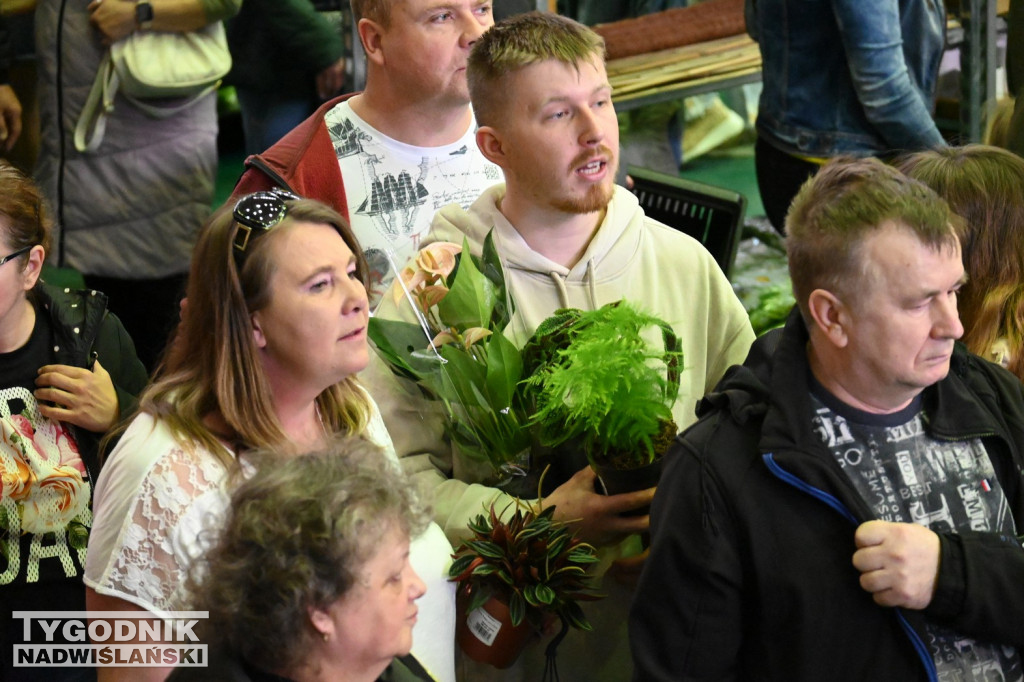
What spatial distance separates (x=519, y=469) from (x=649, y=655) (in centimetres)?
58

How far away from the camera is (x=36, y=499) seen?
2.54 metres

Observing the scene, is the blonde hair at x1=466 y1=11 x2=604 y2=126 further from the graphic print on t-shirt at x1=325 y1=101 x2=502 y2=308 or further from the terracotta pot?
the terracotta pot

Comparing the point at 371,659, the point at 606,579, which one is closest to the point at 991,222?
the point at 606,579

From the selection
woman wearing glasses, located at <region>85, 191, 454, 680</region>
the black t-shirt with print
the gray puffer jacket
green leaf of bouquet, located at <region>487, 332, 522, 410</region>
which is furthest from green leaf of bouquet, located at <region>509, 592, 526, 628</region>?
the gray puffer jacket

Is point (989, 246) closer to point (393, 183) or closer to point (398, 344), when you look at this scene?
point (398, 344)

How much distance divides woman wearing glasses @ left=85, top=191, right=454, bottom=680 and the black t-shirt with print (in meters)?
0.52

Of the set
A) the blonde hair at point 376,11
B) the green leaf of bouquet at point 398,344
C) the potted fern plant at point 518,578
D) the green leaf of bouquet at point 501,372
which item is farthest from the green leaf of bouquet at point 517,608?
the blonde hair at point 376,11

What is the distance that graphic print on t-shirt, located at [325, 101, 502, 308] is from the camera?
10.1 feet

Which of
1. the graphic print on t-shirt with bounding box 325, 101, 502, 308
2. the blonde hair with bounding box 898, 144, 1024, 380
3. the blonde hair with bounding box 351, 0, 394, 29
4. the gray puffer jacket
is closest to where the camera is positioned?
the blonde hair with bounding box 898, 144, 1024, 380

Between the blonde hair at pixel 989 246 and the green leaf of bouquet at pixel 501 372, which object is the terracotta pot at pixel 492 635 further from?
the blonde hair at pixel 989 246

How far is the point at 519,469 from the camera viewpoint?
7.95 ft

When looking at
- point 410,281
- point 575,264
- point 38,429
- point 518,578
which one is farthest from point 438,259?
point 38,429

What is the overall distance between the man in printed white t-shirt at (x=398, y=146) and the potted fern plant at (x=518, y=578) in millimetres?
1000

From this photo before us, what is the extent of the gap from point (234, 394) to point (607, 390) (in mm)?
632
